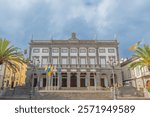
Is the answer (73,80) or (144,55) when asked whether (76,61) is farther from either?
(144,55)

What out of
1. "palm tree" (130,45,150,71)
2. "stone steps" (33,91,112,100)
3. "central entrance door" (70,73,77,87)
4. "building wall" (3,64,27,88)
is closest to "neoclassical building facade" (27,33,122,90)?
"central entrance door" (70,73,77,87)

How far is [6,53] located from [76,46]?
2141 cm

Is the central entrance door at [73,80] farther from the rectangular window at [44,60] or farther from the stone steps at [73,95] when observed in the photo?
the stone steps at [73,95]

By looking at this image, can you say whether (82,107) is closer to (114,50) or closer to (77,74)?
Result: (77,74)

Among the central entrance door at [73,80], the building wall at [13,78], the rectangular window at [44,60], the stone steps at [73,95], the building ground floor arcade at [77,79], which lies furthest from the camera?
the building wall at [13,78]

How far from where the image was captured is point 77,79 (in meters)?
35.6

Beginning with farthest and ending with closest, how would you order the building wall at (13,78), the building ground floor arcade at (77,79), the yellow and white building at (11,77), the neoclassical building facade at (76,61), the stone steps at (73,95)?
the building wall at (13,78), the yellow and white building at (11,77), the neoclassical building facade at (76,61), the building ground floor arcade at (77,79), the stone steps at (73,95)

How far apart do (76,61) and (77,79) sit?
15.1 ft

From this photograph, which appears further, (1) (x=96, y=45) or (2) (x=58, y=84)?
(1) (x=96, y=45)

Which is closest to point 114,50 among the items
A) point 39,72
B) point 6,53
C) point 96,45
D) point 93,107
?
point 96,45

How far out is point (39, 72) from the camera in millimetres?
35719

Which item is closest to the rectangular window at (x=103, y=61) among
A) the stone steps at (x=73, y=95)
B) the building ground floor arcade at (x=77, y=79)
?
the building ground floor arcade at (x=77, y=79)

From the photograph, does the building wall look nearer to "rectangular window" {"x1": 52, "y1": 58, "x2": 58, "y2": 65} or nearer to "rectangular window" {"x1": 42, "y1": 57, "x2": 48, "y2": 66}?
"rectangular window" {"x1": 42, "y1": 57, "x2": 48, "y2": 66}

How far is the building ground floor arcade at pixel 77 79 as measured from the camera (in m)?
35.1
